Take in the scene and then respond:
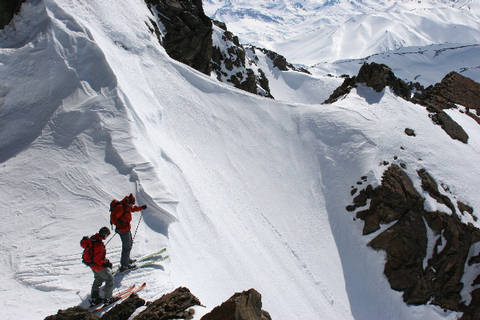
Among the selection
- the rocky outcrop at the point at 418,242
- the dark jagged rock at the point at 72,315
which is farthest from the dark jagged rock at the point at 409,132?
the dark jagged rock at the point at 72,315

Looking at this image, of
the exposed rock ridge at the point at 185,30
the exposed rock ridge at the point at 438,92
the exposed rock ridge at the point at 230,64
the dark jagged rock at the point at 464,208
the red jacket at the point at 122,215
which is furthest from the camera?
the exposed rock ridge at the point at 230,64

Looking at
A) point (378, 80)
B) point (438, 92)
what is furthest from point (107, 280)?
point (438, 92)

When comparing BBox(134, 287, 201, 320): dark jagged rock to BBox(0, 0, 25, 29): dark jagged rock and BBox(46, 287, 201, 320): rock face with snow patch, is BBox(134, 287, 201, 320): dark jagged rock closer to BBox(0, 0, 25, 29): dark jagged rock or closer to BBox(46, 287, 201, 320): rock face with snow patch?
BBox(46, 287, 201, 320): rock face with snow patch

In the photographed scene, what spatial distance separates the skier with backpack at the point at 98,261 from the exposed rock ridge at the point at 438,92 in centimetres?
2759

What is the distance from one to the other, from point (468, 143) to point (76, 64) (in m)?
29.6

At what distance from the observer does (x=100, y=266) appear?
7066 mm

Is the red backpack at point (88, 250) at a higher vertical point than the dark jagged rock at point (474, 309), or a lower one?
higher

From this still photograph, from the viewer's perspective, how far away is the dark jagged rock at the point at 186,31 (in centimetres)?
3275

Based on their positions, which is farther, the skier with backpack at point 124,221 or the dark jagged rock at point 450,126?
the dark jagged rock at point 450,126

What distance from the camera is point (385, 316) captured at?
1711 cm

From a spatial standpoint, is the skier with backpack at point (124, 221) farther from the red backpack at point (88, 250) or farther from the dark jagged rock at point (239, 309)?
the dark jagged rock at point (239, 309)

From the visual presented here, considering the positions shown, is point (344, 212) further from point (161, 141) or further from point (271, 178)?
point (161, 141)

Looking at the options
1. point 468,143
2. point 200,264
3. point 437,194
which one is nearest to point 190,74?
point 200,264

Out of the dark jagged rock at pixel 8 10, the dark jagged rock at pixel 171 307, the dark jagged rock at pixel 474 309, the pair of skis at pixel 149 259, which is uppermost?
the dark jagged rock at pixel 8 10
